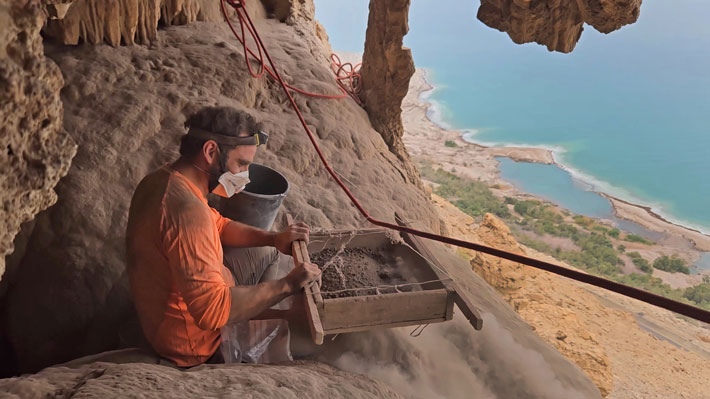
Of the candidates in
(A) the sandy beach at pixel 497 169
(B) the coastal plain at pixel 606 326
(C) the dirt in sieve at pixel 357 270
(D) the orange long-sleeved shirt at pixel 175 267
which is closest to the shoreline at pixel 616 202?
(A) the sandy beach at pixel 497 169

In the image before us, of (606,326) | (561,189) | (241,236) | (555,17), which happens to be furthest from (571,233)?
(241,236)

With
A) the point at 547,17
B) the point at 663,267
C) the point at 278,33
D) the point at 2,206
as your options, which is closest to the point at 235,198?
the point at 2,206

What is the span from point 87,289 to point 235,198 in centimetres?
89

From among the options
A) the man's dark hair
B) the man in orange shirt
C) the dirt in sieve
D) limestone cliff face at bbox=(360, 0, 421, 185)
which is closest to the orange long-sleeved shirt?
the man in orange shirt

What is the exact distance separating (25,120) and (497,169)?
26913 mm

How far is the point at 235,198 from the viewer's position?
2.84 meters

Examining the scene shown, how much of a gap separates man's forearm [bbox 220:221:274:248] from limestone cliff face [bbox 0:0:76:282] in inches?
38.9

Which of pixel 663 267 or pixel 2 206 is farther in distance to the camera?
pixel 663 267

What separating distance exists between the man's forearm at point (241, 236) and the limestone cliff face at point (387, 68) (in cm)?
378

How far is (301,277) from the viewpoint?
2.15m

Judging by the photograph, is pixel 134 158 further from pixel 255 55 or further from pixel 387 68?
pixel 387 68

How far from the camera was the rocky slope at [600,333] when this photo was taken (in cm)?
712

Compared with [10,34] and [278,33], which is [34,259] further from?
[278,33]

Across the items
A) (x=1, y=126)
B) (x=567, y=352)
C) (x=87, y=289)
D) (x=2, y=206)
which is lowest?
(x=567, y=352)
